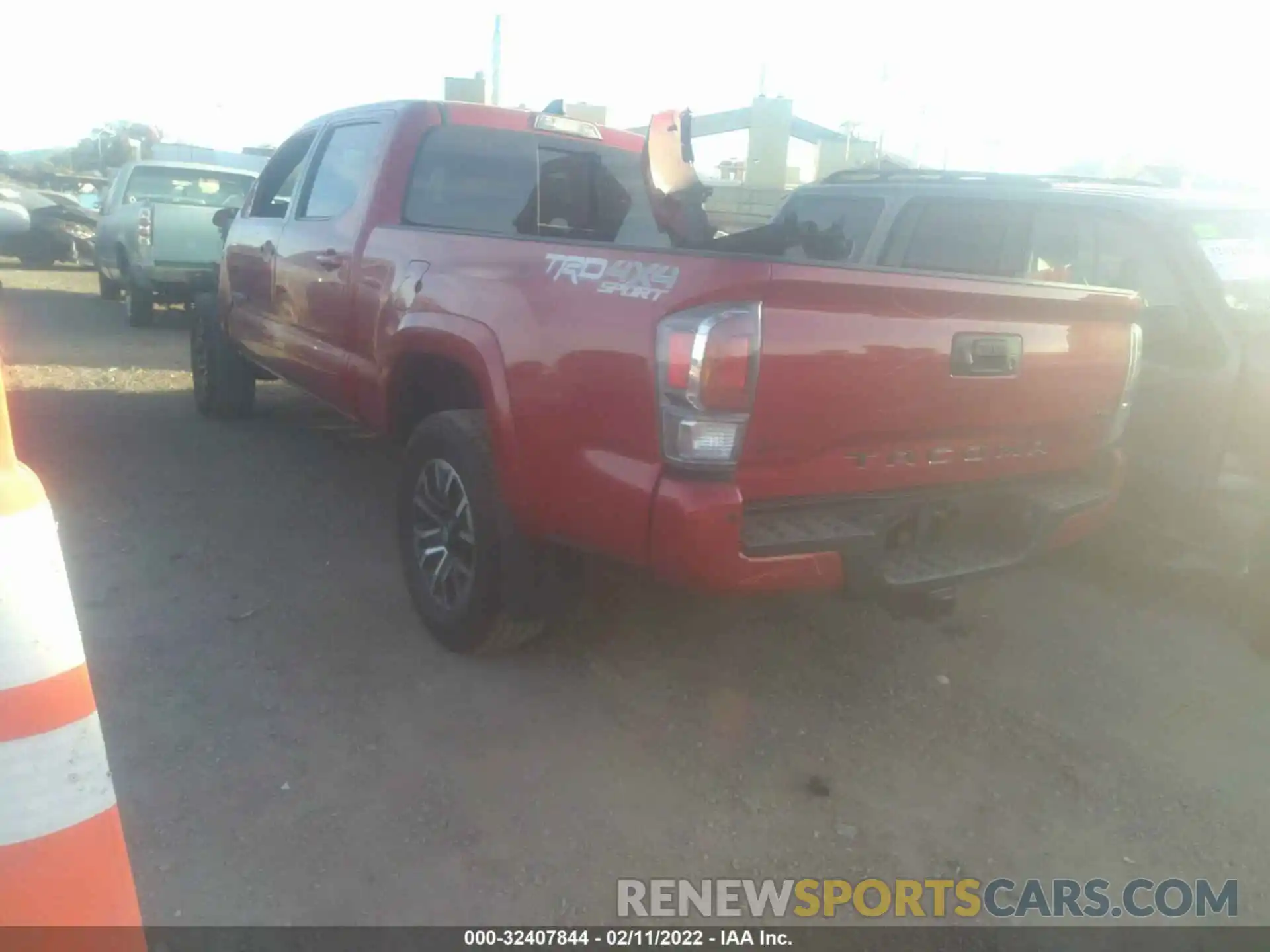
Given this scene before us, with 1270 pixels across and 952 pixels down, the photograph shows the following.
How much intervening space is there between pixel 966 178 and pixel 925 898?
4546 millimetres

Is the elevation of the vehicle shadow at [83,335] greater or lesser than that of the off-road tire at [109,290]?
→ lesser

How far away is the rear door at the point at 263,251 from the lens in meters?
5.59

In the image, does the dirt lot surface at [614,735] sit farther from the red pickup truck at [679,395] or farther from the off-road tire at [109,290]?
the off-road tire at [109,290]

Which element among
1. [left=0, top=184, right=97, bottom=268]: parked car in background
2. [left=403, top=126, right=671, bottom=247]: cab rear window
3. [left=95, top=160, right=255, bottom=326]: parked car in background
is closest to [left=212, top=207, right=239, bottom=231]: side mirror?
[left=403, top=126, right=671, bottom=247]: cab rear window

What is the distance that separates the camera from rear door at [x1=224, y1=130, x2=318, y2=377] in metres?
5.59

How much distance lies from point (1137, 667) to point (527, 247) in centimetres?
287

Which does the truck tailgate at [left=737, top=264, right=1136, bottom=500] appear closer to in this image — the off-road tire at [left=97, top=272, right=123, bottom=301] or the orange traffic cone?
the orange traffic cone

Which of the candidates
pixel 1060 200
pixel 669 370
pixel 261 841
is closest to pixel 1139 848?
pixel 669 370

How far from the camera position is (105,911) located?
A: 6.02 ft

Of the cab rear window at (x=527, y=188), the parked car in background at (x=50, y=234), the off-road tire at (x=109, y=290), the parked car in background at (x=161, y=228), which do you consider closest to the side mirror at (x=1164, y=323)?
the cab rear window at (x=527, y=188)

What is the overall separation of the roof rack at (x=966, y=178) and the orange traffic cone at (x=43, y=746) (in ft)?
17.0

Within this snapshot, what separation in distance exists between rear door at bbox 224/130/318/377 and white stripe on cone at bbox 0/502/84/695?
3.84m

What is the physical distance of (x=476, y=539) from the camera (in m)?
3.50

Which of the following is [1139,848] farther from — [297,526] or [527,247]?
[297,526]
